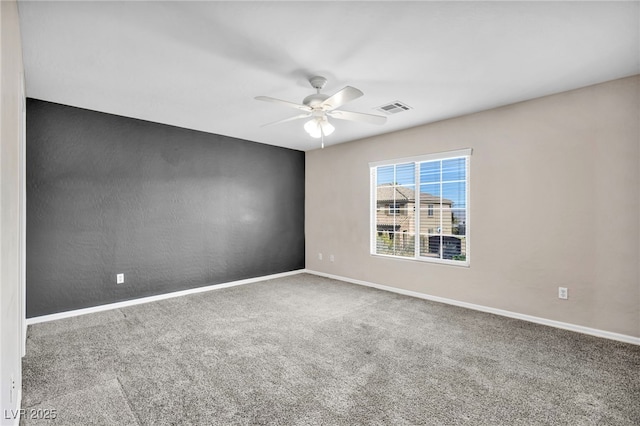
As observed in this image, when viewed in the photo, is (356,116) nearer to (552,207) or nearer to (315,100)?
(315,100)

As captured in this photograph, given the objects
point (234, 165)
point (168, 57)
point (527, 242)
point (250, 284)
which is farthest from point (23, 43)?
point (527, 242)

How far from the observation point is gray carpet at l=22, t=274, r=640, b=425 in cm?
195

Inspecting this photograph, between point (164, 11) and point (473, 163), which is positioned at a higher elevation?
point (164, 11)

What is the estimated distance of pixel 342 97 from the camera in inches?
100

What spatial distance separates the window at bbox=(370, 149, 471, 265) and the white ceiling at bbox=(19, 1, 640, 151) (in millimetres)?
976

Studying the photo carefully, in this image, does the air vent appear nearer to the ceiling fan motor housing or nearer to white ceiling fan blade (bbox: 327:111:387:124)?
white ceiling fan blade (bbox: 327:111:387:124)

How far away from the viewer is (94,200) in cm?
389

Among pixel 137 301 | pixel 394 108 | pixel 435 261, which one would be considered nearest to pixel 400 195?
pixel 435 261

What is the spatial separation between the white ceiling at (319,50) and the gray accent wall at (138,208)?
546 mm

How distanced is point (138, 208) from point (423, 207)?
13.1ft

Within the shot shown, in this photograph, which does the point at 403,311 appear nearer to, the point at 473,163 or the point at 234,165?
the point at 473,163

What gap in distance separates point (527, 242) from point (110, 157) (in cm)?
519

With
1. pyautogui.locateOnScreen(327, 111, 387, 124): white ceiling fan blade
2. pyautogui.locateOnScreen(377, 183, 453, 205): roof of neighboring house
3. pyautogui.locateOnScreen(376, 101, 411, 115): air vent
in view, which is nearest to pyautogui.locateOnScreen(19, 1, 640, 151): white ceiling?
pyautogui.locateOnScreen(376, 101, 411, 115): air vent

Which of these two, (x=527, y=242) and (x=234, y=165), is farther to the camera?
(x=234, y=165)
